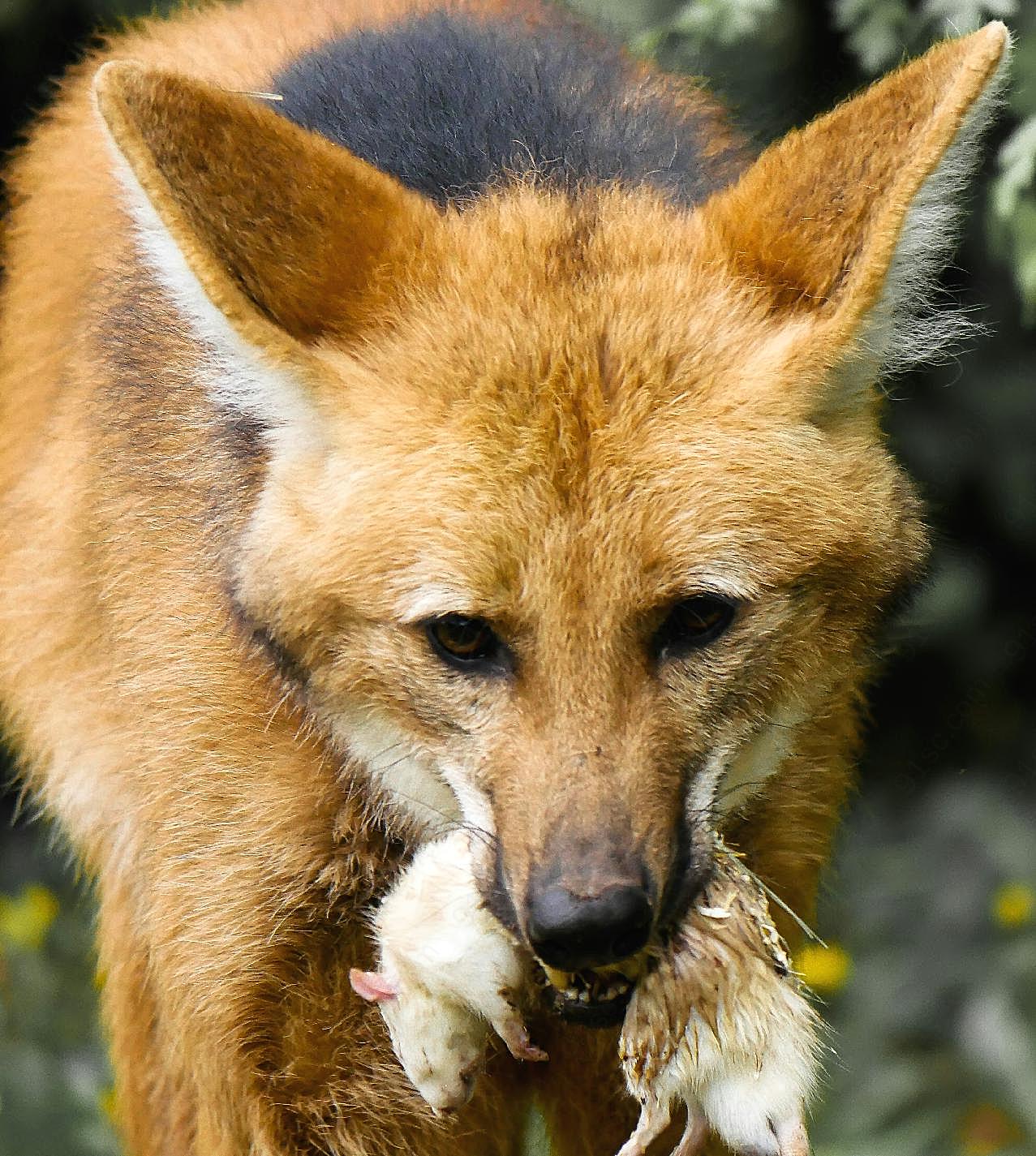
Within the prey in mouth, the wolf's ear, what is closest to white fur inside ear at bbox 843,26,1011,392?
the wolf's ear

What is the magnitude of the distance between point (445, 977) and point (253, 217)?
3.56ft

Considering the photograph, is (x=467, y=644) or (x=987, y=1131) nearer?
(x=467, y=644)

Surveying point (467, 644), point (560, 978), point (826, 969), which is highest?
point (467, 644)

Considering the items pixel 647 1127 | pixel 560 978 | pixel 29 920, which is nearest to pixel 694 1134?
pixel 647 1127

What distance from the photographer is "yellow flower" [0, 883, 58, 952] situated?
453 cm

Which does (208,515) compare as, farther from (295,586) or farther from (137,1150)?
(137,1150)

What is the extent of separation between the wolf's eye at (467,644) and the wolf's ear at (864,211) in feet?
1.94

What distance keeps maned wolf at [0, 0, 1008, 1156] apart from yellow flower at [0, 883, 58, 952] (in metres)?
1.43

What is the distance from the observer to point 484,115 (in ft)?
9.59

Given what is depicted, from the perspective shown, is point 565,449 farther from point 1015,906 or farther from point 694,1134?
point 1015,906

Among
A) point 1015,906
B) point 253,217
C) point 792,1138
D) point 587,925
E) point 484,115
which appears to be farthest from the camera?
point 1015,906

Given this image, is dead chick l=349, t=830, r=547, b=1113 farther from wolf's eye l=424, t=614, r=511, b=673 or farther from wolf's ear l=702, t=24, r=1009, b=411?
wolf's ear l=702, t=24, r=1009, b=411

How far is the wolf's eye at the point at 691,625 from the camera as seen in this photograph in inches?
92.3

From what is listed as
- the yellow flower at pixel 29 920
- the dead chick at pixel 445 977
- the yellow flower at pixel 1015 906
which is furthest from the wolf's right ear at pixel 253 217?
the yellow flower at pixel 1015 906
